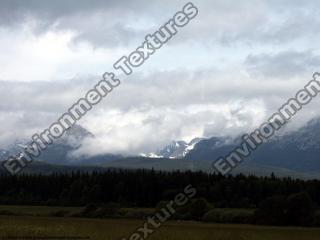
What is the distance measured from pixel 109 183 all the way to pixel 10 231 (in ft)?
457

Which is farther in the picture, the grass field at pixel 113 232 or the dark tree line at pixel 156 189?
the dark tree line at pixel 156 189

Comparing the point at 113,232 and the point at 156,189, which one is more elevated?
the point at 156,189

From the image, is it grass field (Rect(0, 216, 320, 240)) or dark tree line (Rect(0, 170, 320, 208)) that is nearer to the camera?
grass field (Rect(0, 216, 320, 240))

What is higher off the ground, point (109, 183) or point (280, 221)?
point (109, 183)

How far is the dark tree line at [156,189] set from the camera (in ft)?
559

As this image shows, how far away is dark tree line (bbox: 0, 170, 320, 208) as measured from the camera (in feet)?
559

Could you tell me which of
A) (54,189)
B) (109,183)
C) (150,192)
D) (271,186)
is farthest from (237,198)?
(54,189)

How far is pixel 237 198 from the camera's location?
169875 millimetres

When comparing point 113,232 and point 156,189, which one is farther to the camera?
point 156,189

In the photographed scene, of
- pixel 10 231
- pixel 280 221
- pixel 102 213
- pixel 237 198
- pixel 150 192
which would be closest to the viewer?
pixel 10 231

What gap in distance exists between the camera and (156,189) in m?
186

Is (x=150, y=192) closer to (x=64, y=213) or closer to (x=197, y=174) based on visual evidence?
(x=197, y=174)

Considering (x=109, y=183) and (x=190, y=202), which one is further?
(x=109, y=183)

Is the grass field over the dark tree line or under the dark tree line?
under
